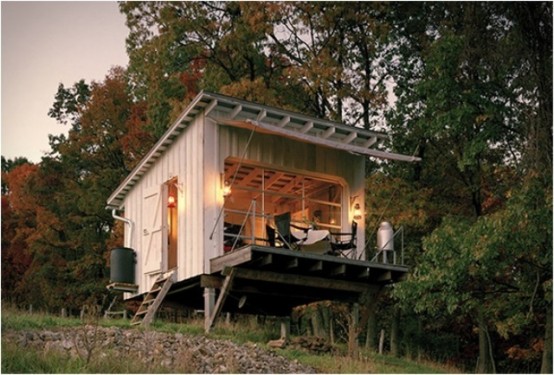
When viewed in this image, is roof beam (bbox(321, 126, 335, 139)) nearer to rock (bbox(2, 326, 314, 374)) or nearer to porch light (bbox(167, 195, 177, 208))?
porch light (bbox(167, 195, 177, 208))

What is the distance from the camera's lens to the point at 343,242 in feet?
62.1

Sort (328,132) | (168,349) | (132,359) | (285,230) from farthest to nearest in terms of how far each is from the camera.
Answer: (328,132), (285,230), (168,349), (132,359)

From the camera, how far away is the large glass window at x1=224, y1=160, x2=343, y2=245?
18969 millimetres

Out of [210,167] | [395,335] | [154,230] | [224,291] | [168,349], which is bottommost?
[168,349]

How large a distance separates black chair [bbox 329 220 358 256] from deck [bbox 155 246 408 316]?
0.38 m

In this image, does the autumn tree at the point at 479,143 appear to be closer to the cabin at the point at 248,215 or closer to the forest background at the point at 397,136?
the forest background at the point at 397,136

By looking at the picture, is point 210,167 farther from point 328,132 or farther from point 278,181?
point 278,181

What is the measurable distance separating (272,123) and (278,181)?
7.80 ft

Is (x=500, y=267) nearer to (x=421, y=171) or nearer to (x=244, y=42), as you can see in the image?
(x=421, y=171)

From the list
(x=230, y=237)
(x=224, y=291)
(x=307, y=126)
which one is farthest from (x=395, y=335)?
(x=224, y=291)

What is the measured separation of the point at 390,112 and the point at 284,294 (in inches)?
301

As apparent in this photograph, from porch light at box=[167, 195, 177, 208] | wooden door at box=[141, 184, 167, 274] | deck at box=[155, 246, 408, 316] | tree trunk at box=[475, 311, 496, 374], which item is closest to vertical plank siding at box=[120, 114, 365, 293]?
wooden door at box=[141, 184, 167, 274]

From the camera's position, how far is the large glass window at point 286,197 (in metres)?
19.0

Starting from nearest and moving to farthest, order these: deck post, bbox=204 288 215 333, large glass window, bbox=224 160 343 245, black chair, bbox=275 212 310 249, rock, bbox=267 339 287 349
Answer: rock, bbox=267 339 287 349, black chair, bbox=275 212 310 249, deck post, bbox=204 288 215 333, large glass window, bbox=224 160 343 245
